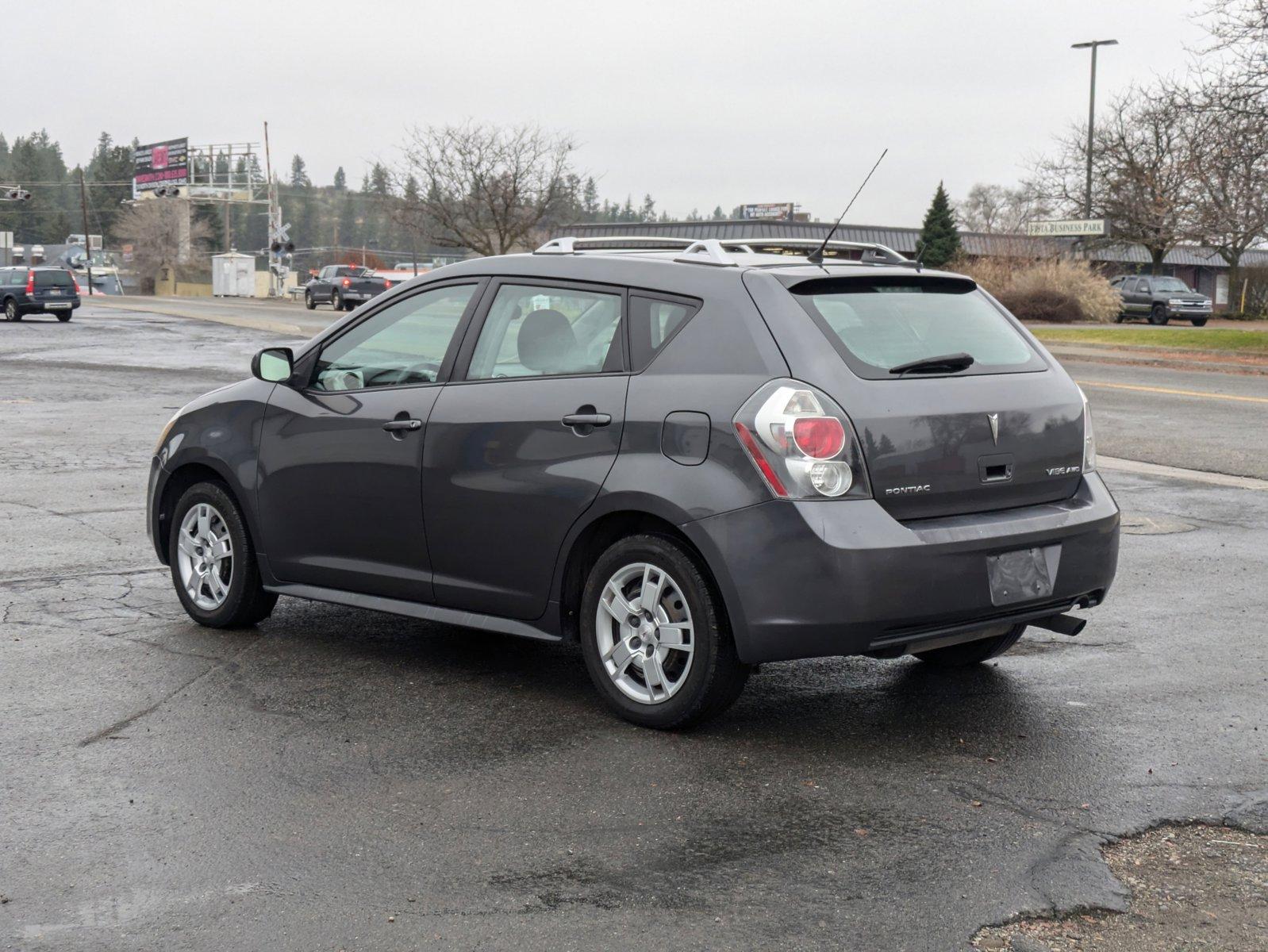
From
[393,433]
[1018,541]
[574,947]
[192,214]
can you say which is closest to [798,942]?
[574,947]

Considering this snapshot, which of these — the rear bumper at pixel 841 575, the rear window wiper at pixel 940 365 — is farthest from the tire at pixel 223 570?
the rear window wiper at pixel 940 365

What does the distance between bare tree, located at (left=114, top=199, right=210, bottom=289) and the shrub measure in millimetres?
68872

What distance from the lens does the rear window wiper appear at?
4996 mm

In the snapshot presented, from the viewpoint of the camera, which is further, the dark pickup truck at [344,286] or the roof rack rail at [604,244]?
the dark pickup truck at [344,286]

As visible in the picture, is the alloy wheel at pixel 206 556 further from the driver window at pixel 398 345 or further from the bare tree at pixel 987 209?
the bare tree at pixel 987 209

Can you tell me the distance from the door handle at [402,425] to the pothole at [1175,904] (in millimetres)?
2960

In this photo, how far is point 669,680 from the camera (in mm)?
4996

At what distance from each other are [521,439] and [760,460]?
40.8 inches

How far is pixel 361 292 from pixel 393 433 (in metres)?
48.6

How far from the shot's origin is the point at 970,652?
594cm

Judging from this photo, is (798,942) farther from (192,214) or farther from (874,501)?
(192,214)

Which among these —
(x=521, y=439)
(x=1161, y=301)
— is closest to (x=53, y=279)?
(x=1161, y=301)

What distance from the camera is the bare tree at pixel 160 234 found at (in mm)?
102562

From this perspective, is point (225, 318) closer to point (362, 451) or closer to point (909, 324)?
point (362, 451)
